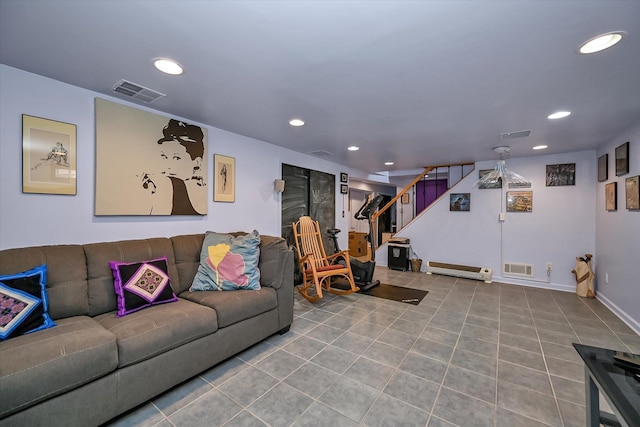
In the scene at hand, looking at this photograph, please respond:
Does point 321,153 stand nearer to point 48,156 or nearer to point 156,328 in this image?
point 48,156

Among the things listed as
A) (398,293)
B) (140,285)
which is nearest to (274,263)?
(140,285)

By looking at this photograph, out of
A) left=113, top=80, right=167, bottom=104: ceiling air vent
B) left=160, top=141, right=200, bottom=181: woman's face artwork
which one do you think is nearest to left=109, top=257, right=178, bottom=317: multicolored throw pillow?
left=160, top=141, right=200, bottom=181: woman's face artwork

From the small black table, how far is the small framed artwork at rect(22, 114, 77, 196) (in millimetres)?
3481

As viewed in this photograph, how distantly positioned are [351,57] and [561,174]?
4685mm

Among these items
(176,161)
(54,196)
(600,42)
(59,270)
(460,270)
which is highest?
(600,42)

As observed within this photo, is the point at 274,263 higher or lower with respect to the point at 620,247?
lower

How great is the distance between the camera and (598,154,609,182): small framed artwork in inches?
144

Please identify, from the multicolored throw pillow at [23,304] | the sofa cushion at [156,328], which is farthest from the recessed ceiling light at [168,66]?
the sofa cushion at [156,328]

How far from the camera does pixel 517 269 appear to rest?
4707mm

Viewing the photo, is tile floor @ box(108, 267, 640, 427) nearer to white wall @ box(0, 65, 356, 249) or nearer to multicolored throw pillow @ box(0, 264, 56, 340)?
multicolored throw pillow @ box(0, 264, 56, 340)

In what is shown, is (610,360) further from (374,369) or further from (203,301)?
(203,301)

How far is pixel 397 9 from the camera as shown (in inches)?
50.6

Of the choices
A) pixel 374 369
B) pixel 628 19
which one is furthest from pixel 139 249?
pixel 628 19

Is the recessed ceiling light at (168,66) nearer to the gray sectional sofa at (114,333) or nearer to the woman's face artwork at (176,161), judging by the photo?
the woman's face artwork at (176,161)
